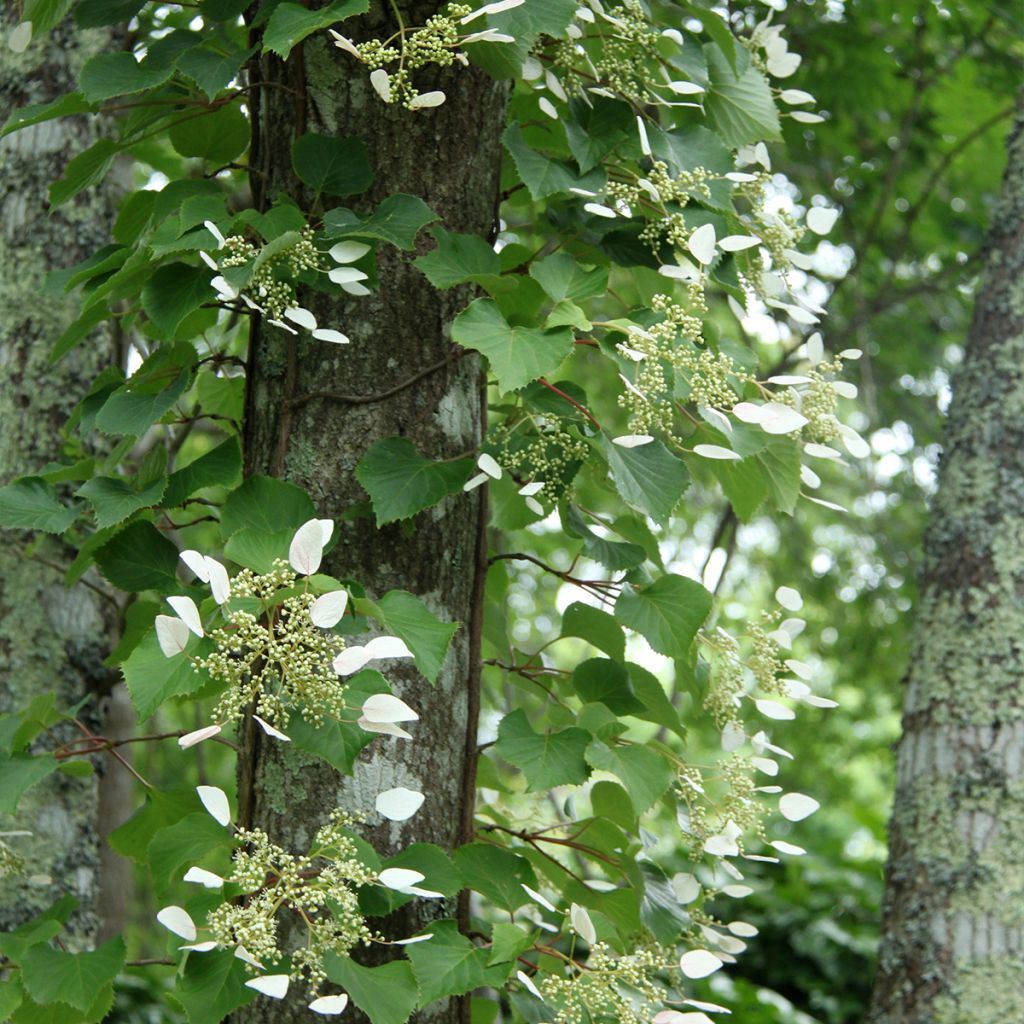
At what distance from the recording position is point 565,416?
137 centimetres

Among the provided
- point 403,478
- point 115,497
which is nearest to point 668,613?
point 403,478

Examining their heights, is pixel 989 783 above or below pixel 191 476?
below

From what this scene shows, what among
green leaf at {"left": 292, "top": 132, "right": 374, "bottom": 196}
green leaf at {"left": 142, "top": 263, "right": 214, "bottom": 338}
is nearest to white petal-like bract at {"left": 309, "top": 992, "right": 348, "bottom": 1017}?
green leaf at {"left": 142, "top": 263, "right": 214, "bottom": 338}

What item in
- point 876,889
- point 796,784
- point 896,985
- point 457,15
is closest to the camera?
point 457,15

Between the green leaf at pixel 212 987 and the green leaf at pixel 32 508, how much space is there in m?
0.51

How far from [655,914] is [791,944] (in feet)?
11.2

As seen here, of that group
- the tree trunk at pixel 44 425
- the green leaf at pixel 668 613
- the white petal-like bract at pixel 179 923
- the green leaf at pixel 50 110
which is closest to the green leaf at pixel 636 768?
the green leaf at pixel 668 613

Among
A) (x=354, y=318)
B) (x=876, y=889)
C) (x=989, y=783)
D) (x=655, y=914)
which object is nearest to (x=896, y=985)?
(x=989, y=783)

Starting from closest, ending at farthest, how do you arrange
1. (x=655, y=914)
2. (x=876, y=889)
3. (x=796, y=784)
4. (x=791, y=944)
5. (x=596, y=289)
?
(x=596, y=289), (x=655, y=914), (x=791, y=944), (x=876, y=889), (x=796, y=784)

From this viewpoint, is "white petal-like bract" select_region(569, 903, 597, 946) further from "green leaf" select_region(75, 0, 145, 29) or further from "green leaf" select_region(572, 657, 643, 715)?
"green leaf" select_region(75, 0, 145, 29)

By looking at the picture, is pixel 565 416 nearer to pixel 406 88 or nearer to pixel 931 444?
pixel 406 88

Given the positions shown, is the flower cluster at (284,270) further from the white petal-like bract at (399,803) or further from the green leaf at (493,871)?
the green leaf at (493,871)

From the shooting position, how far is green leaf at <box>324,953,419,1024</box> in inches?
46.3

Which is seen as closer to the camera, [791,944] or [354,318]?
[354,318]
